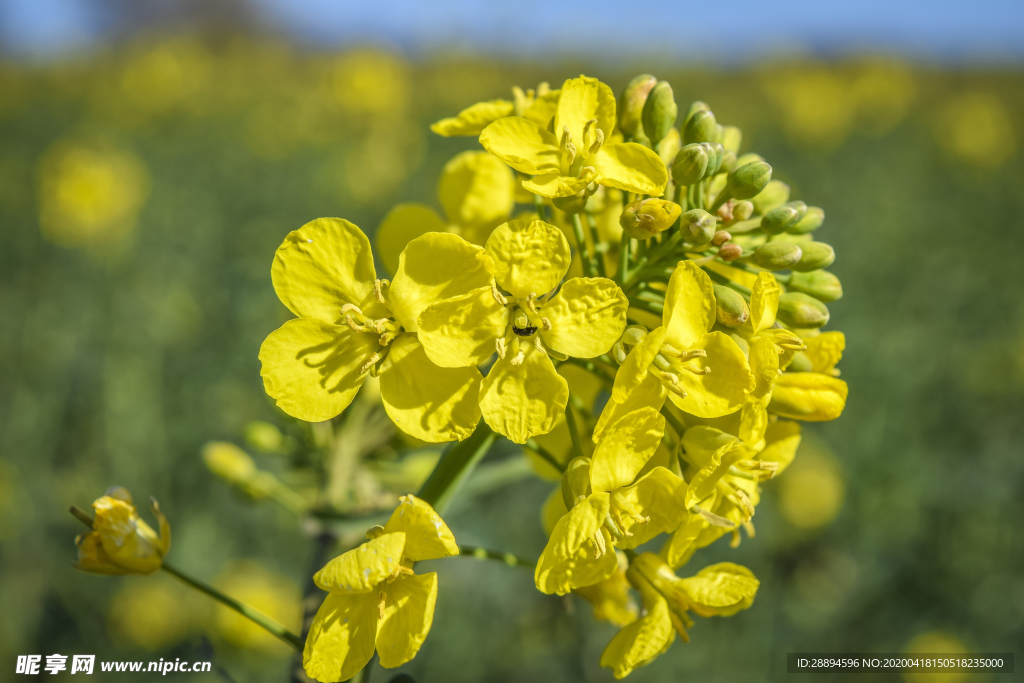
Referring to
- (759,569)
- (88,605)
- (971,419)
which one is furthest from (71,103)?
(971,419)

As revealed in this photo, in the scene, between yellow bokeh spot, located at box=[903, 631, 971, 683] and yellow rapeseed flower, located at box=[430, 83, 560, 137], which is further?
yellow bokeh spot, located at box=[903, 631, 971, 683]

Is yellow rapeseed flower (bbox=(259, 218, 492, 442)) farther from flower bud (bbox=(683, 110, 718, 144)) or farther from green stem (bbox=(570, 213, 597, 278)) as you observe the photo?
flower bud (bbox=(683, 110, 718, 144))

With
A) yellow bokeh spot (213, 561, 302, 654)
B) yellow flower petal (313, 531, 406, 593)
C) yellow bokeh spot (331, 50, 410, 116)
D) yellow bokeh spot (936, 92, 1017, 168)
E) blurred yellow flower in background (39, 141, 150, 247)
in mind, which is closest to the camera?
yellow flower petal (313, 531, 406, 593)

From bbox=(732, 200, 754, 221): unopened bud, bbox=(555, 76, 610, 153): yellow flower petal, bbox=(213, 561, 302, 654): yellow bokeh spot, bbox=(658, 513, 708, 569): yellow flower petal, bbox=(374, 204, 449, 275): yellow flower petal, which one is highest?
bbox=(555, 76, 610, 153): yellow flower petal

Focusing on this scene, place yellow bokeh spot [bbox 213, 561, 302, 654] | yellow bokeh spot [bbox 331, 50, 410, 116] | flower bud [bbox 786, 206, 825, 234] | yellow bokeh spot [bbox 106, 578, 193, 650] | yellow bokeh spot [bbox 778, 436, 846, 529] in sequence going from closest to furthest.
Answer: flower bud [bbox 786, 206, 825, 234]
yellow bokeh spot [bbox 213, 561, 302, 654]
yellow bokeh spot [bbox 106, 578, 193, 650]
yellow bokeh spot [bbox 778, 436, 846, 529]
yellow bokeh spot [bbox 331, 50, 410, 116]

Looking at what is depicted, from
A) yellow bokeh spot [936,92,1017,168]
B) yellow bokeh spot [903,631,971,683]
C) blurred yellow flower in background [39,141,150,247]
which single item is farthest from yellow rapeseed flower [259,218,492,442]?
yellow bokeh spot [936,92,1017,168]

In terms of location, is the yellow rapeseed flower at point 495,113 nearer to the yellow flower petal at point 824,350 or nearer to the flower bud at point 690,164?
the flower bud at point 690,164

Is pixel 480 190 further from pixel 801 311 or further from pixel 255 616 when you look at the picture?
pixel 255 616

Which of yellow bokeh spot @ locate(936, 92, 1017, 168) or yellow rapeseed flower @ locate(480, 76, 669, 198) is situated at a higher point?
yellow bokeh spot @ locate(936, 92, 1017, 168)

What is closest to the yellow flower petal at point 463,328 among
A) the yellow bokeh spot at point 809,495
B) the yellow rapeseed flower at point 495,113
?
the yellow rapeseed flower at point 495,113
